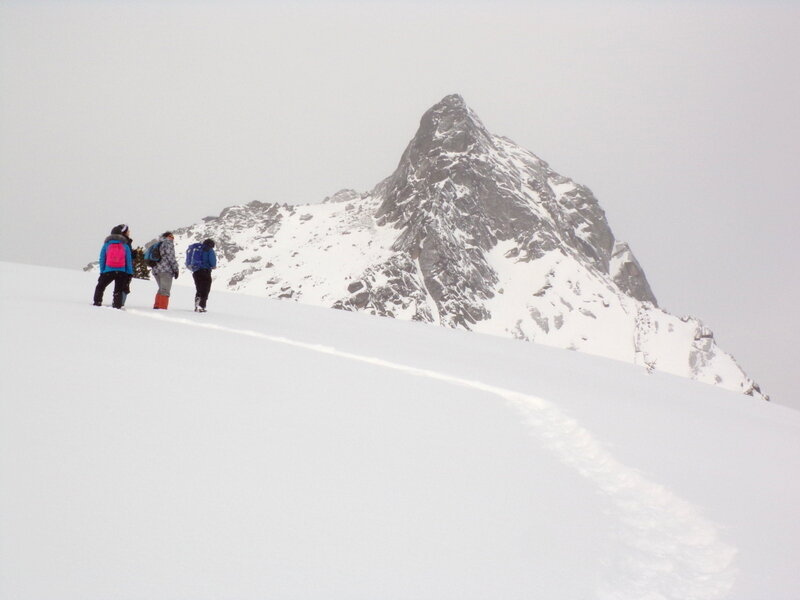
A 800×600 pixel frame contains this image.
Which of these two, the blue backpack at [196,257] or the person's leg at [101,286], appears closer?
the person's leg at [101,286]

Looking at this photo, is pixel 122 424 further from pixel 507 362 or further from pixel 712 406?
pixel 712 406

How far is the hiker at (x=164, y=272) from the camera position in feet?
40.0

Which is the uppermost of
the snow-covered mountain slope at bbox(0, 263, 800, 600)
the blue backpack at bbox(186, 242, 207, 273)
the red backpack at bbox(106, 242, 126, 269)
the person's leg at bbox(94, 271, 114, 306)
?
the blue backpack at bbox(186, 242, 207, 273)

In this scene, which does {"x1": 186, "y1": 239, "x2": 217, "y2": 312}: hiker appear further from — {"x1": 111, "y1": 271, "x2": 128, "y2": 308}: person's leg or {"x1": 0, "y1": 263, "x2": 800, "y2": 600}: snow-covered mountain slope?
{"x1": 0, "y1": 263, "x2": 800, "y2": 600}: snow-covered mountain slope

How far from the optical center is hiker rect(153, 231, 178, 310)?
40.0 ft

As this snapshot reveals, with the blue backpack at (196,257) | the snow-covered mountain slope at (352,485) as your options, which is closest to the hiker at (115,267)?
the blue backpack at (196,257)

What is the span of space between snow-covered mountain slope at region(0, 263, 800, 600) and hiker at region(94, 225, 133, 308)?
10.5 feet

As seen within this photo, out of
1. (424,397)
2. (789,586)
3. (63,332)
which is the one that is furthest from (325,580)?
(63,332)

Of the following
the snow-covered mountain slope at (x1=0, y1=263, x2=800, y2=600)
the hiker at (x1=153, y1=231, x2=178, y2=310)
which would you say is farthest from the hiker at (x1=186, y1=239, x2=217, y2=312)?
the snow-covered mountain slope at (x1=0, y1=263, x2=800, y2=600)

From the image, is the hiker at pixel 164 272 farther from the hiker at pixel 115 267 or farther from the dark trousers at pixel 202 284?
the hiker at pixel 115 267

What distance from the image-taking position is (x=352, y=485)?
3.95 m

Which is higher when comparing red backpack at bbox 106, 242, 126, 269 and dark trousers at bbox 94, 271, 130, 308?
red backpack at bbox 106, 242, 126, 269

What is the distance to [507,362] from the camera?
1068 centimetres

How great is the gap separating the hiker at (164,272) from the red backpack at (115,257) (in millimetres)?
1121
